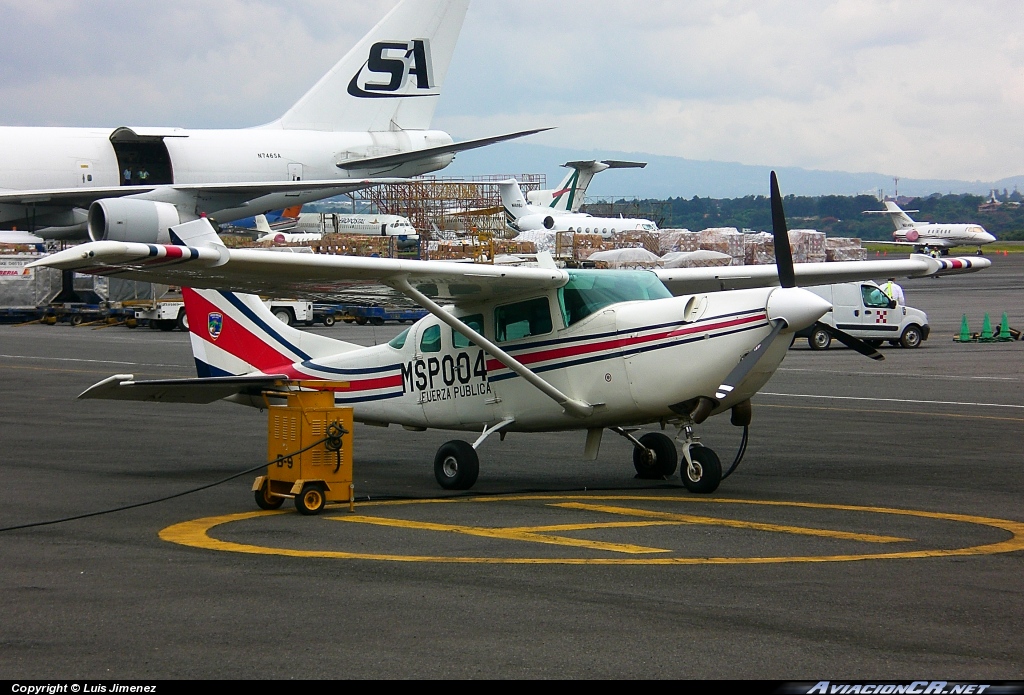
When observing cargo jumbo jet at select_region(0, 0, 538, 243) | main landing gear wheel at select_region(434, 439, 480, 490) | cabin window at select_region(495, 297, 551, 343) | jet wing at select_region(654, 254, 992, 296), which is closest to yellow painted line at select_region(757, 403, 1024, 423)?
jet wing at select_region(654, 254, 992, 296)

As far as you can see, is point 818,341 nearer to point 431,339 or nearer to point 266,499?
point 431,339

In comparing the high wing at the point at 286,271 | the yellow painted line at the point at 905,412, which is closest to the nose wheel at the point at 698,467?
the high wing at the point at 286,271

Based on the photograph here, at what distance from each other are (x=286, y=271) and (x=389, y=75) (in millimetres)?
27419

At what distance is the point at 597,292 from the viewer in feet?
40.7

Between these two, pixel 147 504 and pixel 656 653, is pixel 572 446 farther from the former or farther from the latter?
pixel 656 653

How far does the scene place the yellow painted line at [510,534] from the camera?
8.84 meters

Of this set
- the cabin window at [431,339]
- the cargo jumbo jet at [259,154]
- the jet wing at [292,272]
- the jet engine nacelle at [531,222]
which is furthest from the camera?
the jet engine nacelle at [531,222]

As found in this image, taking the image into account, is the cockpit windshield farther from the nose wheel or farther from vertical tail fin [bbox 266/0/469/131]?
vertical tail fin [bbox 266/0/469/131]

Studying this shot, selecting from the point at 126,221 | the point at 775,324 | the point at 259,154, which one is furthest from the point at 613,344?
the point at 259,154

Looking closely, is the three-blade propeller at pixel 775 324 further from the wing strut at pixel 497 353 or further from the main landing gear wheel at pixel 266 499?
the main landing gear wheel at pixel 266 499

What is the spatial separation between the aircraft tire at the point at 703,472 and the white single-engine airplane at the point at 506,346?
0.06ft

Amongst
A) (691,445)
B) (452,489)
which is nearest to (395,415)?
(452,489)

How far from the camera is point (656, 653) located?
583cm
